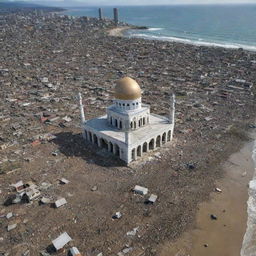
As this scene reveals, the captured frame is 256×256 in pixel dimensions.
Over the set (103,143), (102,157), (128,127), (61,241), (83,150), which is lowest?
(61,241)

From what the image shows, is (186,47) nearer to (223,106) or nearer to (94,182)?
(223,106)

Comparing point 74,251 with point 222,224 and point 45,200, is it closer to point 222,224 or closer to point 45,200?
point 45,200

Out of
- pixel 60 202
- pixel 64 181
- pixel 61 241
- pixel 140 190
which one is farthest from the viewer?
pixel 64 181

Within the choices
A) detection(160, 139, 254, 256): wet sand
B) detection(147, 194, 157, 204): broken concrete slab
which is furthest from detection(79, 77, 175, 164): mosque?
detection(160, 139, 254, 256): wet sand

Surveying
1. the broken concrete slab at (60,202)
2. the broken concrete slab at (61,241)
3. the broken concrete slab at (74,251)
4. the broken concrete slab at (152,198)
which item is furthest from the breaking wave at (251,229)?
the broken concrete slab at (60,202)

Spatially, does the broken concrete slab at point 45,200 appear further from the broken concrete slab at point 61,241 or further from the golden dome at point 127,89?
the golden dome at point 127,89

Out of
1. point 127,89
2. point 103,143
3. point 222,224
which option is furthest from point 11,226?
point 222,224

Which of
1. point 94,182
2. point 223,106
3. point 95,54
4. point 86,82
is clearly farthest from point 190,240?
point 95,54
